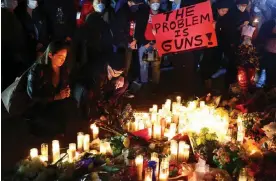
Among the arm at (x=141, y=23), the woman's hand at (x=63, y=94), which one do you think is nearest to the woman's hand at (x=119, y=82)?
the woman's hand at (x=63, y=94)

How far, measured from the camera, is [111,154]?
457cm

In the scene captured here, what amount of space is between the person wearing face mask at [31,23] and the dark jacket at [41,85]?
1065mm

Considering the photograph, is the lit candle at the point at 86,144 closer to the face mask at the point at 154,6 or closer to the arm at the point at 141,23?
the arm at the point at 141,23

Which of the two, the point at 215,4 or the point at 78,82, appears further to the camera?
the point at 215,4

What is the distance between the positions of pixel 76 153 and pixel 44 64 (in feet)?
4.08

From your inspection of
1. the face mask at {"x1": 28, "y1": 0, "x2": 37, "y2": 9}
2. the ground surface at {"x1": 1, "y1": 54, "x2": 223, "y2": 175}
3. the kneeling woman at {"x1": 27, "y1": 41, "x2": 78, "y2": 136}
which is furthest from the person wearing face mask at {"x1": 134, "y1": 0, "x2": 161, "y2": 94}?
the kneeling woman at {"x1": 27, "y1": 41, "x2": 78, "y2": 136}

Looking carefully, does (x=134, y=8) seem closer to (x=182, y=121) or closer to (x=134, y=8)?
(x=134, y=8)

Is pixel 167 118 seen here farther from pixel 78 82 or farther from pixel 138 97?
pixel 138 97

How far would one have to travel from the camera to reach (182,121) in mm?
5402

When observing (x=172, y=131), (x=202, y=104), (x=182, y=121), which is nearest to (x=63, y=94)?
(x=172, y=131)

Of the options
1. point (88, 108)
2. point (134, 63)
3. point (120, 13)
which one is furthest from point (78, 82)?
point (134, 63)

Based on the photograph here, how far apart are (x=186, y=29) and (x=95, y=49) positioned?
1949mm

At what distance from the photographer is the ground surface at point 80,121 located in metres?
5.15

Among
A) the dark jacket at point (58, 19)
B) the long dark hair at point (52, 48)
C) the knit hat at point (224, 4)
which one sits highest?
the knit hat at point (224, 4)
